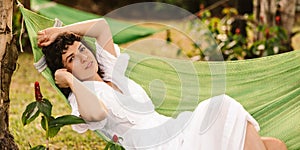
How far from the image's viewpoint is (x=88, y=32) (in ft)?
7.93

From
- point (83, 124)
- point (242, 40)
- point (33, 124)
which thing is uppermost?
point (83, 124)

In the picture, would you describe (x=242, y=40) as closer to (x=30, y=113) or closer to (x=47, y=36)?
(x=47, y=36)

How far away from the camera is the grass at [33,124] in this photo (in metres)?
3.32

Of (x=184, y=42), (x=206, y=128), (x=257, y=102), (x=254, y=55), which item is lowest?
(x=184, y=42)

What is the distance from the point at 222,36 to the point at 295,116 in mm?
2357

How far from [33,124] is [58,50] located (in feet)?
5.01

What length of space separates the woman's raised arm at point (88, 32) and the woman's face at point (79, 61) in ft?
0.26

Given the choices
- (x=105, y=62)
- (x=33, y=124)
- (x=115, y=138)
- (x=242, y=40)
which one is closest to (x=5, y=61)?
(x=105, y=62)

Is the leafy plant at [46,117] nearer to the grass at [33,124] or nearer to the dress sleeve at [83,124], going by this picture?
the dress sleeve at [83,124]

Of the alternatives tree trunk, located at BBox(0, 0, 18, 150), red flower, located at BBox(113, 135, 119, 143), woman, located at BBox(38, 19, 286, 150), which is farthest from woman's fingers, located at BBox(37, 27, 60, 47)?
red flower, located at BBox(113, 135, 119, 143)

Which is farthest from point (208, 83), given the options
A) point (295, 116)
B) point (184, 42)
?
point (184, 42)

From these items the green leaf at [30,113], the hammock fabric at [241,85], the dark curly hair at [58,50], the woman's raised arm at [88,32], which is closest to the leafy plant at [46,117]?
the green leaf at [30,113]

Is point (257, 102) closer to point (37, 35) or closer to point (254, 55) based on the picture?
point (37, 35)

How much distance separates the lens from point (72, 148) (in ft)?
10.7
